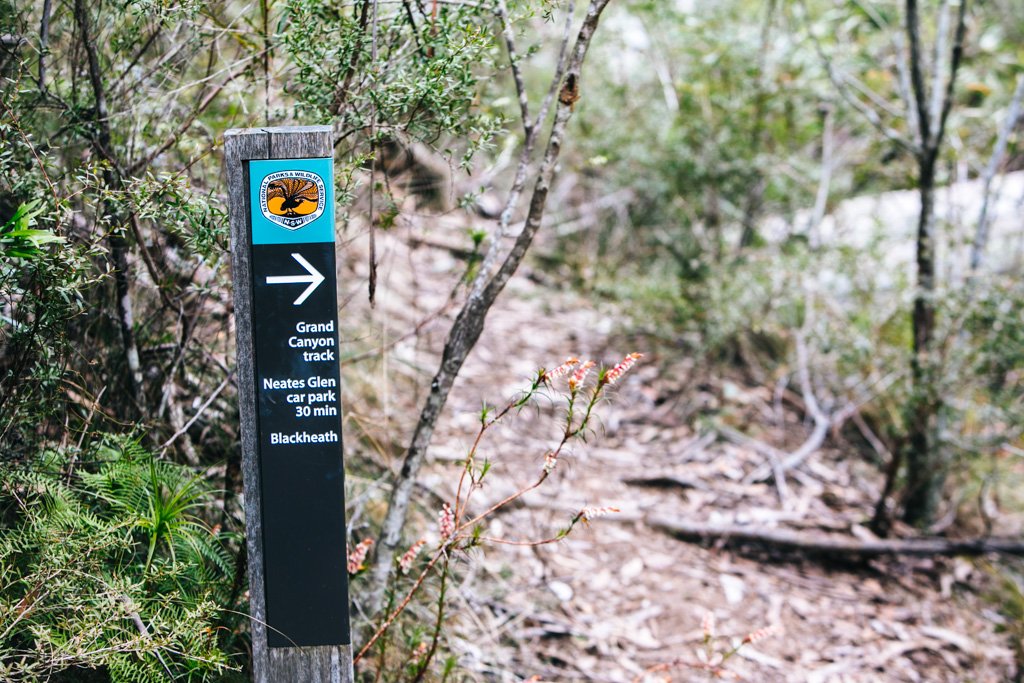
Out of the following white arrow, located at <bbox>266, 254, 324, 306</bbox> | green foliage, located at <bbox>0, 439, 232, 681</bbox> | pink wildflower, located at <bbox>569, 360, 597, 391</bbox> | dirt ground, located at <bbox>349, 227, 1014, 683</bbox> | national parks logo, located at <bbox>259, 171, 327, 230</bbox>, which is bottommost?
dirt ground, located at <bbox>349, 227, 1014, 683</bbox>

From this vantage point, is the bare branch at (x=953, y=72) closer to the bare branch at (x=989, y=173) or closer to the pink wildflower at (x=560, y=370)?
the bare branch at (x=989, y=173)

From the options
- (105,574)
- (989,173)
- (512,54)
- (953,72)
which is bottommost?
(105,574)

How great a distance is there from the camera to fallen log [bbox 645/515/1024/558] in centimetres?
444

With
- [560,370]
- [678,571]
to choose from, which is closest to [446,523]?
[560,370]

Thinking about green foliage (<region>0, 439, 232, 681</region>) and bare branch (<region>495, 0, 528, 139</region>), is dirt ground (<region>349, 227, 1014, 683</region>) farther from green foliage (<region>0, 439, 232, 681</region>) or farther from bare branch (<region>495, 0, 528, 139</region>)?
green foliage (<region>0, 439, 232, 681</region>)

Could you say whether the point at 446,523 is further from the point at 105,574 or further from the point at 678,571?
the point at 678,571

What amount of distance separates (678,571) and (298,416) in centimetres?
298

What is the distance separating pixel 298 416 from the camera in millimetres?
2020

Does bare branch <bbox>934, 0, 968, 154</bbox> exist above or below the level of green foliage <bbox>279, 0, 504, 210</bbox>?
above

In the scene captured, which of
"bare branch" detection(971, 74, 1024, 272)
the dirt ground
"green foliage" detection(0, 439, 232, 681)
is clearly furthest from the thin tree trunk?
"bare branch" detection(971, 74, 1024, 272)

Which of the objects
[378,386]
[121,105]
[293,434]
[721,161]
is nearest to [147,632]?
[293,434]

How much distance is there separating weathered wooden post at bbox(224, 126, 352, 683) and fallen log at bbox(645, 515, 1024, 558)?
3.00 m

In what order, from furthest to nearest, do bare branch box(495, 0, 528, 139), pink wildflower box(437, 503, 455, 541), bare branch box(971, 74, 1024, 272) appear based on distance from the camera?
bare branch box(971, 74, 1024, 272) → bare branch box(495, 0, 528, 139) → pink wildflower box(437, 503, 455, 541)

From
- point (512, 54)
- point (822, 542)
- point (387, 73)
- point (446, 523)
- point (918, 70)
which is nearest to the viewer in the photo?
point (446, 523)
